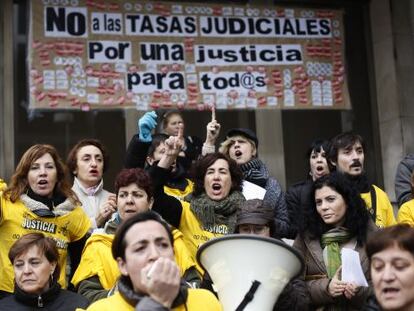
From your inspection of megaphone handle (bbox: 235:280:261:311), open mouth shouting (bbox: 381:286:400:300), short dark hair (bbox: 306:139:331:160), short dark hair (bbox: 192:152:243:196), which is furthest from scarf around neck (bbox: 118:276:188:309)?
short dark hair (bbox: 306:139:331:160)

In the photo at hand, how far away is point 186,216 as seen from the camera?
5.56 meters

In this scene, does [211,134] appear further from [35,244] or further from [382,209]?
[35,244]

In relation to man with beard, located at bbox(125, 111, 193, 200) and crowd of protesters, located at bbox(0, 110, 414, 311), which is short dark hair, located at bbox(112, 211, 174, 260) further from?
man with beard, located at bbox(125, 111, 193, 200)

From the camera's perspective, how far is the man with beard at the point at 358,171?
230 inches

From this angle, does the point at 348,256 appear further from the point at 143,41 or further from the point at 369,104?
the point at 369,104

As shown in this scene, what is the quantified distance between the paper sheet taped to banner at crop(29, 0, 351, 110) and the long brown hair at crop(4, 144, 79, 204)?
2.67 metres

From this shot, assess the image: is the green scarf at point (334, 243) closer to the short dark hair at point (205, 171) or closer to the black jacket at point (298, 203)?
the black jacket at point (298, 203)

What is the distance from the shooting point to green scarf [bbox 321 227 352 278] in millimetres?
5039

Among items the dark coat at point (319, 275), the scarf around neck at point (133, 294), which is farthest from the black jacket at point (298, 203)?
the scarf around neck at point (133, 294)

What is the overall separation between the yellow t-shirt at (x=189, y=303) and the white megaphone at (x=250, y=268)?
0.49 feet

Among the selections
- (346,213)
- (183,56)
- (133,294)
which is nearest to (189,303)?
(133,294)

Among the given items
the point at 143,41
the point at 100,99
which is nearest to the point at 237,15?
the point at 143,41

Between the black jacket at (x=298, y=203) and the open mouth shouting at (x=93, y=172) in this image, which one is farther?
the open mouth shouting at (x=93, y=172)

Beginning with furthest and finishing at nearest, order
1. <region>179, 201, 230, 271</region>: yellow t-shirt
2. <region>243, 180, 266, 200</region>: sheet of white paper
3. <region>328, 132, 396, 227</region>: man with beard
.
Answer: <region>243, 180, 266, 200</region>: sheet of white paper, <region>328, 132, 396, 227</region>: man with beard, <region>179, 201, 230, 271</region>: yellow t-shirt
